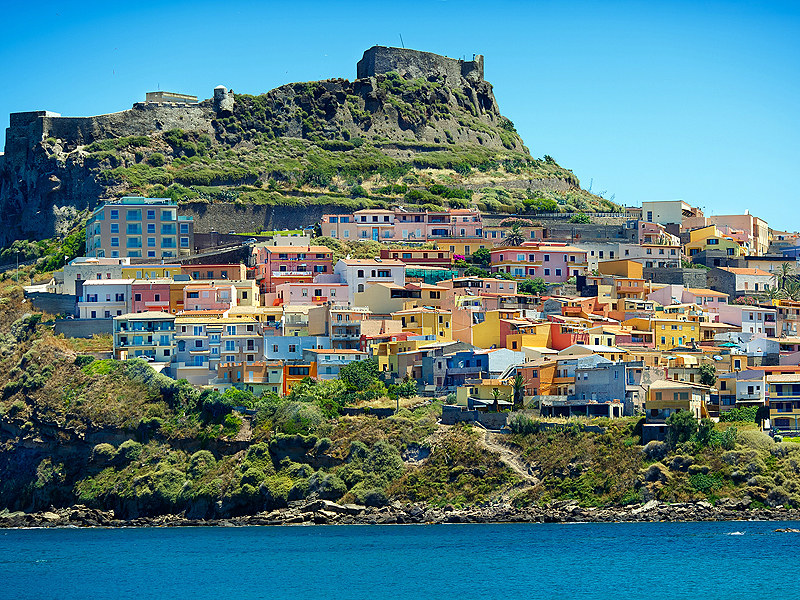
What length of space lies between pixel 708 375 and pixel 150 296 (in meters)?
25.9

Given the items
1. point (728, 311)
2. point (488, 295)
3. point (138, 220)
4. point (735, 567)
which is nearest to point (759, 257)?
point (728, 311)

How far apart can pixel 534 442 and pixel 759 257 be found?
31.1 m

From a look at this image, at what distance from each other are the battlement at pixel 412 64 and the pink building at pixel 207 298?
122 ft

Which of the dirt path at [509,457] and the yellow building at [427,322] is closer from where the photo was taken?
the dirt path at [509,457]

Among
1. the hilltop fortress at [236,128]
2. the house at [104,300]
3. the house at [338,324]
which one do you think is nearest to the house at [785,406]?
the house at [338,324]

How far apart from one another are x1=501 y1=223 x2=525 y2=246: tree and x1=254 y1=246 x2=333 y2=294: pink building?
1210cm

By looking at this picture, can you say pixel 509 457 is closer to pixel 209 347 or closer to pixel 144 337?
pixel 209 347

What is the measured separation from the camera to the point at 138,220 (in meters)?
78.9

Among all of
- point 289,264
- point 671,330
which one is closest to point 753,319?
point 671,330

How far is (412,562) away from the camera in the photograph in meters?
50.9

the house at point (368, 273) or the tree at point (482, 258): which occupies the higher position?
the tree at point (482, 258)

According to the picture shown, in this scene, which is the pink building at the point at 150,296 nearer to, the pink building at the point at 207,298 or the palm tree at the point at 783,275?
the pink building at the point at 207,298

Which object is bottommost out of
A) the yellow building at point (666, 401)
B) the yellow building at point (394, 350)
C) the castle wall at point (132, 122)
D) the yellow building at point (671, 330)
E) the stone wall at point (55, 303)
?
the yellow building at point (666, 401)

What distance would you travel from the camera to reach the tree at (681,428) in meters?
57.3
